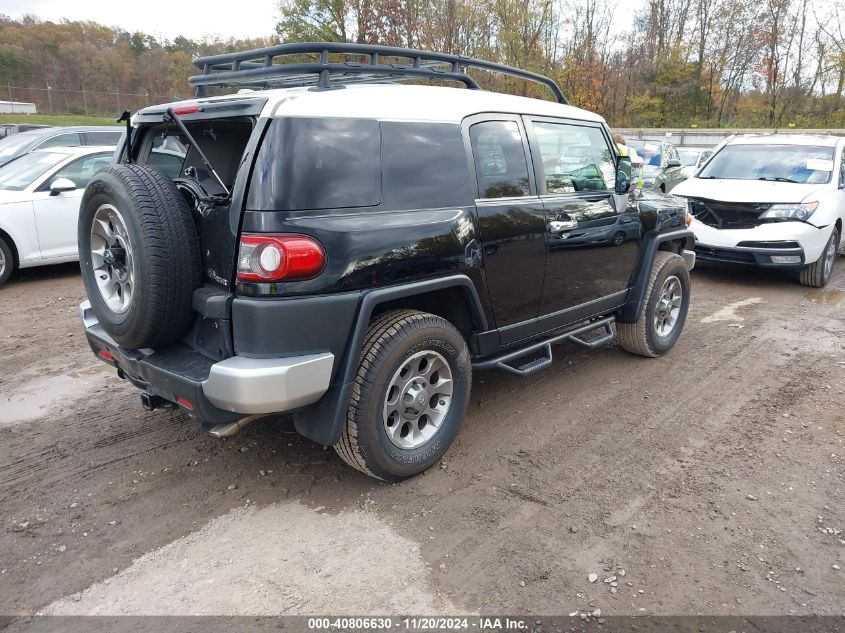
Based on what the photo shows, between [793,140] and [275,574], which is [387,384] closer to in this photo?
[275,574]

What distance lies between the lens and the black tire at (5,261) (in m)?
7.36

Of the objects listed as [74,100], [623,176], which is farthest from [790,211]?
[74,100]

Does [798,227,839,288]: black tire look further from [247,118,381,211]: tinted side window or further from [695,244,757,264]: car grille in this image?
[247,118,381,211]: tinted side window

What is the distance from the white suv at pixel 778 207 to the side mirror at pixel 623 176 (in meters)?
3.88

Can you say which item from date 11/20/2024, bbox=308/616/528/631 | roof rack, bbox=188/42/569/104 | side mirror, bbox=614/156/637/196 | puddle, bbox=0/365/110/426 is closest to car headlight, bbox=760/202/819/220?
side mirror, bbox=614/156/637/196

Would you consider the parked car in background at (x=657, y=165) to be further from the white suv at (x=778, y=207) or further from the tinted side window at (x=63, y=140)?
the tinted side window at (x=63, y=140)

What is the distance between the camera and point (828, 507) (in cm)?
323

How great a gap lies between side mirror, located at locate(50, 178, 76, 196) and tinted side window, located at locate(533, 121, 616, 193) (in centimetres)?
621

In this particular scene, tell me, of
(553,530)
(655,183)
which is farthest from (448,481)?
(655,183)

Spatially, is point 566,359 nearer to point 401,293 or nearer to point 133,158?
point 401,293

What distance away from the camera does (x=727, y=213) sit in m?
7.92

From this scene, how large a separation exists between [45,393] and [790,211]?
8.11 meters

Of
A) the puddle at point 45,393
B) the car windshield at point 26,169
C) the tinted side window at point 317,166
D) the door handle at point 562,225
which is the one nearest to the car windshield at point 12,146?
the car windshield at point 26,169

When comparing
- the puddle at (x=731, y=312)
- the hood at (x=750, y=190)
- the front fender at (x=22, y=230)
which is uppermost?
the hood at (x=750, y=190)
